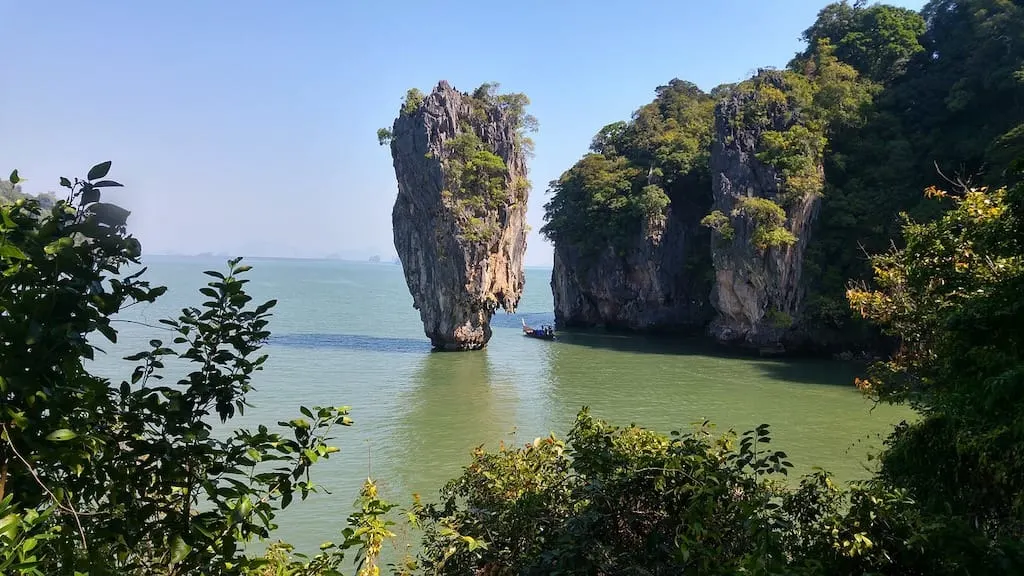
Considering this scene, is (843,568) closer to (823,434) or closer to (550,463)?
(550,463)

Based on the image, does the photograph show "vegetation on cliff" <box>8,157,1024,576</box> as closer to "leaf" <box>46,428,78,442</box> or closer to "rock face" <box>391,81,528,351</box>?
"leaf" <box>46,428,78,442</box>

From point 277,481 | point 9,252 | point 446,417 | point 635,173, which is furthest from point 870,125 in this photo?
point 9,252

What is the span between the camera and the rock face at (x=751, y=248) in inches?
1025

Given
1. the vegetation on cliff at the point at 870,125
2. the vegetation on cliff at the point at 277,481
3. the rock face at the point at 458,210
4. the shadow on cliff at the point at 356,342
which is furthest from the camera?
the shadow on cliff at the point at 356,342

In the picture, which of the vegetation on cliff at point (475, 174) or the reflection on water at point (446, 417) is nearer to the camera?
the reflection on water at point (446, 417)

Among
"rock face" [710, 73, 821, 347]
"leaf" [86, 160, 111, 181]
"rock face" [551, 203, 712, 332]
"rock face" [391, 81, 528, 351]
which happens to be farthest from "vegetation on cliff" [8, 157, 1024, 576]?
"rock face" [551, 203, 712, 332]

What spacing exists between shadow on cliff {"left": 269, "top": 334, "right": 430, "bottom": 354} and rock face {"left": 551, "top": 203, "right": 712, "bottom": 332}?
38.7 ft

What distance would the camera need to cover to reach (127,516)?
1.92m

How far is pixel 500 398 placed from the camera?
1856 cm

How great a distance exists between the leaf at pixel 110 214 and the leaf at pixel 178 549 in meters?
0.99

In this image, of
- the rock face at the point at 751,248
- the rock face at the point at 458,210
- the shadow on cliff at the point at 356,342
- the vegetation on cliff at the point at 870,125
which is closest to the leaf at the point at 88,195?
the vegetation on cliff at the point at 870,125

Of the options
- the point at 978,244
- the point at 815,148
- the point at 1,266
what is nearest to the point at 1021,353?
the point at 978,244

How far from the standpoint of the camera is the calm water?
1183cm

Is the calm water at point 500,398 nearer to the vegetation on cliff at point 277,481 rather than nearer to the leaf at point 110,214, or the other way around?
the vegetation on cliff at point 277,481
